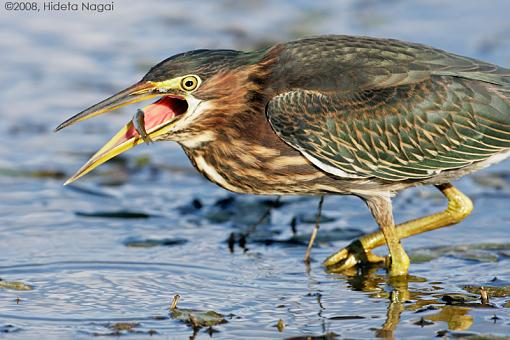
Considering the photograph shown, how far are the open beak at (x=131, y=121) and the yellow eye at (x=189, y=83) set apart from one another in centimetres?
12

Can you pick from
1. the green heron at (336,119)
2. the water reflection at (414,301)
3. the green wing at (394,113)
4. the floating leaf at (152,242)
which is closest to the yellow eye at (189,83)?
the green heron at (336,119)

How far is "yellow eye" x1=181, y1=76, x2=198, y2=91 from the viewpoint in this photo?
8.75 meters

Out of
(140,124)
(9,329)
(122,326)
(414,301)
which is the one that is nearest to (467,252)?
(414,301)

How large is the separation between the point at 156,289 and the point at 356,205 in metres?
3.04

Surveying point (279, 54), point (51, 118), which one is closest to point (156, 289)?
point (279, 54)

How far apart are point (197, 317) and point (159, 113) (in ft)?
5.86

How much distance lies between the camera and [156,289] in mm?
9031

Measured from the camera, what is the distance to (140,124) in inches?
341

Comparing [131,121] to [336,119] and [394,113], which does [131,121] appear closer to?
[336,119]

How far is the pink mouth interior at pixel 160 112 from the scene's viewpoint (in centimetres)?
888

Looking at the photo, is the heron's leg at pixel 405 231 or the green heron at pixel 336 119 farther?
the heron's leg at pixel 405 231

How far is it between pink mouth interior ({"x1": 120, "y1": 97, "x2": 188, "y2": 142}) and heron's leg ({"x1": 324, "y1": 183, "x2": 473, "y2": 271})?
1.81 metres

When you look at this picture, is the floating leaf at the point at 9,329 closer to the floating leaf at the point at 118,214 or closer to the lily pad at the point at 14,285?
the lily pad at the point at 14,285

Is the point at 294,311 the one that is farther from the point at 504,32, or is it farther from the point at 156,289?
the point at 504,32
